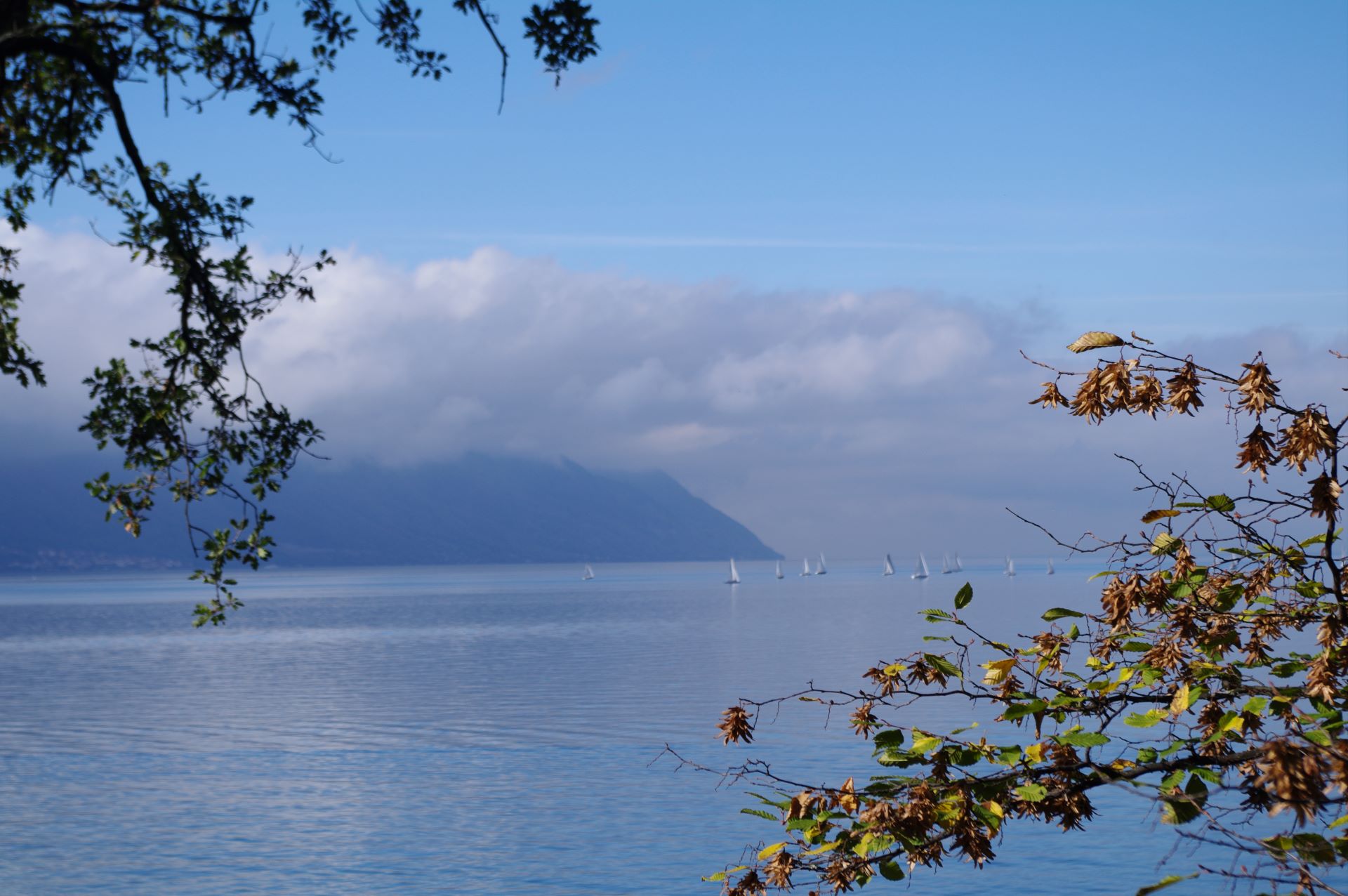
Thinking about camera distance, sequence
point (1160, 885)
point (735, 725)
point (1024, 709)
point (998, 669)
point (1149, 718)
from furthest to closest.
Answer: point (735, 725) < point (998, 669) < point (1024, 709) < point (1149, 718) < point (1160, 885)

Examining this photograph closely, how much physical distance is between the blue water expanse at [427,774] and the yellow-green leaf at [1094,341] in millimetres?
14055

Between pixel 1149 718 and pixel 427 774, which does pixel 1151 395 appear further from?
pixel 427 774

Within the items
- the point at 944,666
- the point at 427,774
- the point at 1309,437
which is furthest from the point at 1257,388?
the point at 427,774

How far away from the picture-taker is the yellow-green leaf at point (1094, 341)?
5418mm

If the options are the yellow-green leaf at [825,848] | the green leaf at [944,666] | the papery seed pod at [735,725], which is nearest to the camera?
the yellow-green leaf at [825,848]

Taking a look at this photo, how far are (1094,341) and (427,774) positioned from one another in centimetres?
3971

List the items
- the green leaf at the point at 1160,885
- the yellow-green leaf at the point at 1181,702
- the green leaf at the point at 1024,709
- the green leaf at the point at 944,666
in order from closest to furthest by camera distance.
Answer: the green leaf at the point at 1160,885, the yellow-green leaf at the point at 1181,702, the green leaf at the point at 1024,709, the green leaf at the point at 944,666

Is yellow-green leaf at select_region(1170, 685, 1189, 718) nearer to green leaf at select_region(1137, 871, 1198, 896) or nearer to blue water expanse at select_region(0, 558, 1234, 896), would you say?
green leaf at select_region(1137, 871, 1198, 896)

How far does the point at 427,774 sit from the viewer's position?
4231cm

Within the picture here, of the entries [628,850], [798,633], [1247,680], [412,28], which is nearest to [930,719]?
[628,850]

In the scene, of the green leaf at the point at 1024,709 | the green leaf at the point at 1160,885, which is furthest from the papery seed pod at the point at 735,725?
the green leaf at the point at 1160,885

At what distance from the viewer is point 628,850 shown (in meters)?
31.6

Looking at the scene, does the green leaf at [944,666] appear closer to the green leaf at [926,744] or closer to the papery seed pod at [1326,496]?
the green leaf at [926,744]

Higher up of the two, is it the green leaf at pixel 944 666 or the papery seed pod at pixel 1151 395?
the papery seed pod at pixel 1151 395
